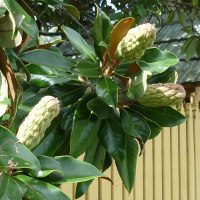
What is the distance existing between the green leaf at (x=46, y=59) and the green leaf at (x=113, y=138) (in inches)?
10.5

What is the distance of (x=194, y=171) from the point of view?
5770mm

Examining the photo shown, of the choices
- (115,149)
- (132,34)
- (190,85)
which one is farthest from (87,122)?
(190,85)

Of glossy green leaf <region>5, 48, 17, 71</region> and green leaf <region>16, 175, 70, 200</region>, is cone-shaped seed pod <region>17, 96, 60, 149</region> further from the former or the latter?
glossy green leaf <region>5, 48, 17, 71</region>

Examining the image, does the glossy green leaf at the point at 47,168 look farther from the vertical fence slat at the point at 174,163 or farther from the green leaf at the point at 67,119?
the vertical fence slat at the point at 174,163

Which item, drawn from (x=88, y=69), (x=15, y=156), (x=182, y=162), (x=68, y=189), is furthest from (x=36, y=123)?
(x=182, y=162)

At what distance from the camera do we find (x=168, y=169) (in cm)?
525

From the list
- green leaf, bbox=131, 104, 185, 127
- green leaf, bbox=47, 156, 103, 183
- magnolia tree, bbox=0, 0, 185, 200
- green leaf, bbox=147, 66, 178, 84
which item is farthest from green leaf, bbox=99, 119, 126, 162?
green leaf, bbox=47, 156, 103, 183

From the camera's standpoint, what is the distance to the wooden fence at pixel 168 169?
Result: 4406 mm

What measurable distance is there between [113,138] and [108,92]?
0.23 m

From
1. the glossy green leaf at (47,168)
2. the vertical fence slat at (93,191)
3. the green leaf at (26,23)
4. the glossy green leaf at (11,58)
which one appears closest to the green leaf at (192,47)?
the vertical fence slat at (93,191)

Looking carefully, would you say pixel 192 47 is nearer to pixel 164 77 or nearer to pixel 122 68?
pixel 164 77

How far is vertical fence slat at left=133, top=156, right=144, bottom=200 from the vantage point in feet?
15.5

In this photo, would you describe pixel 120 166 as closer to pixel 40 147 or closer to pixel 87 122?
pixel 87 122

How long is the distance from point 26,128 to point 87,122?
51 centimetres
